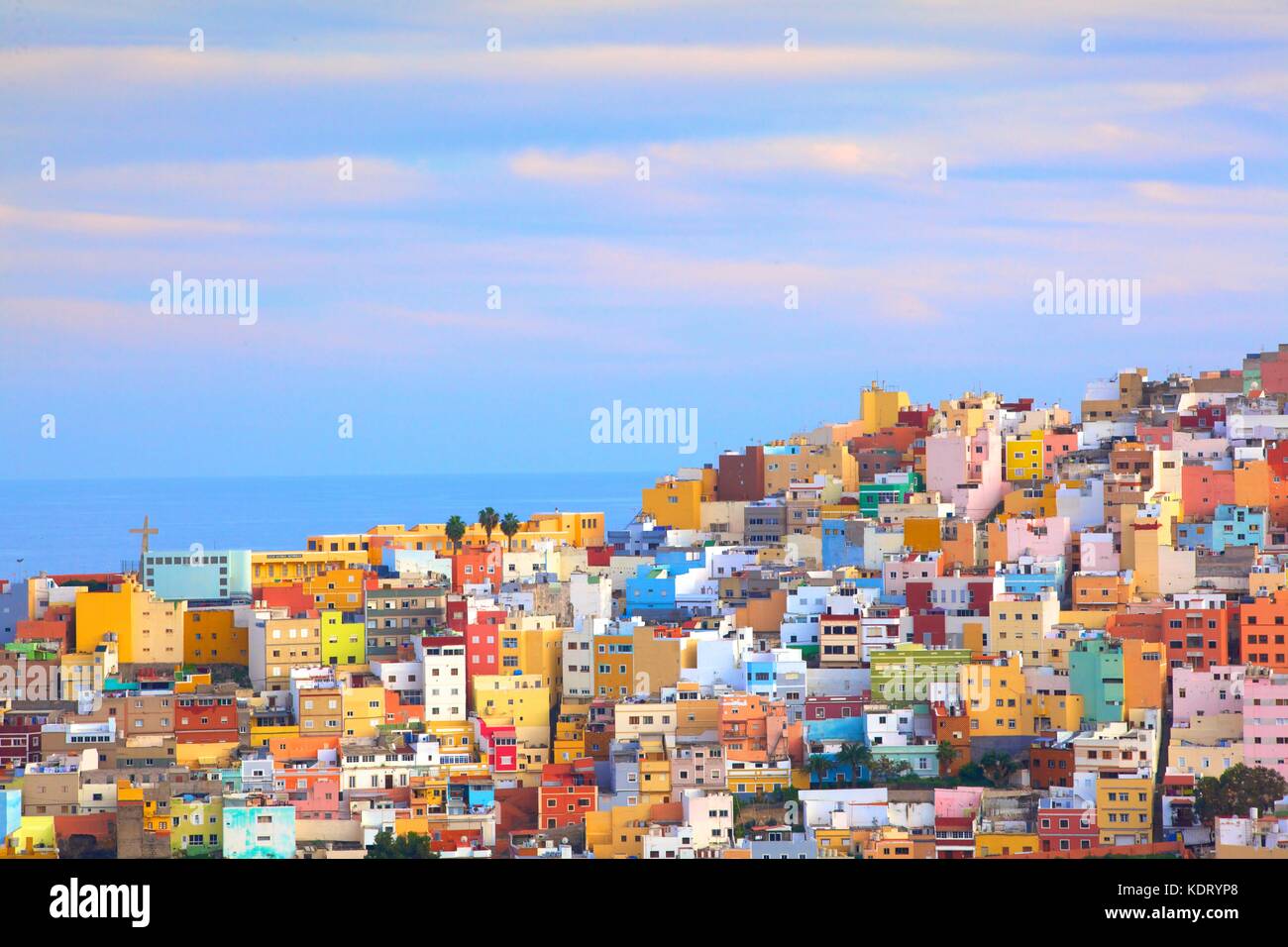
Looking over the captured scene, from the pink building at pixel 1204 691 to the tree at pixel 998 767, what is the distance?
112cm

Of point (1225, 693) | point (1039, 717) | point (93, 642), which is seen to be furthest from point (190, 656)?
point (1225, 693)

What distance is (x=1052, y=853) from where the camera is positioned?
12750mm

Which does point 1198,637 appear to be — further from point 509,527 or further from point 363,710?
point 509,527

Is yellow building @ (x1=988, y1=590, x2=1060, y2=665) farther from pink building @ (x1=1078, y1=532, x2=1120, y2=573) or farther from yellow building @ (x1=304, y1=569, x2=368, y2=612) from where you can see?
yellow building @ (x1=304, y1=569, x2=368, y2=612)

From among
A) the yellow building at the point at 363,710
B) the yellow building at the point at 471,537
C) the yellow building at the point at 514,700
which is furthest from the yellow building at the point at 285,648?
the yellow building at the point at 471,537

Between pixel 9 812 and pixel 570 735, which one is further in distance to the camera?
pixel 570 735

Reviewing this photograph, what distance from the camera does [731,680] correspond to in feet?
52.9

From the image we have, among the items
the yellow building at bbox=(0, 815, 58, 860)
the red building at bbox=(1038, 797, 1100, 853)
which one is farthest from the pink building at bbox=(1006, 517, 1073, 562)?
the yellow building at bbox=(0, 815, 58, 860)

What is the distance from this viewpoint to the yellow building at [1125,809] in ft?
42.8

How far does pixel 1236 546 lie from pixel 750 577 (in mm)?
3798

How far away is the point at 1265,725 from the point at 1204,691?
0.85 meters

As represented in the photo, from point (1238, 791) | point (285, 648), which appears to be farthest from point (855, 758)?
point (285, 648)

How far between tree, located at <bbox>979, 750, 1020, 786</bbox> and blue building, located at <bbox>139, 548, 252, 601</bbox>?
7.40 m

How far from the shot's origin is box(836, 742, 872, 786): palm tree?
47.8 feet
